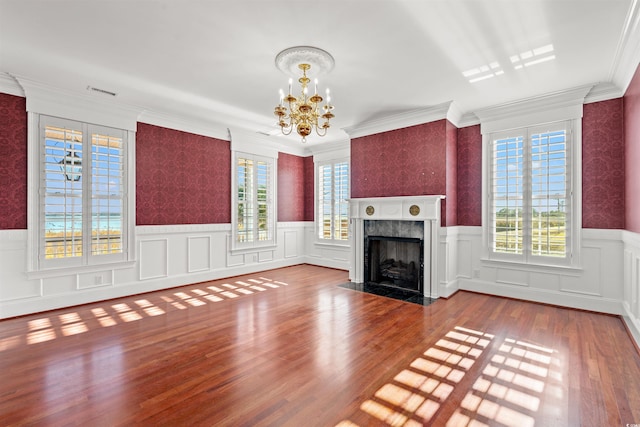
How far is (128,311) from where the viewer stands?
4.11m

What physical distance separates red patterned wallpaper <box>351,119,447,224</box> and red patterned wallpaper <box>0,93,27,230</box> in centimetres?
488

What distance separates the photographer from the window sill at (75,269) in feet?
13.2

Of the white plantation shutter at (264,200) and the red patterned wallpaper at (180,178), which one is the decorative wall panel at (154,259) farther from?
the white plantation shutter at (264,200)

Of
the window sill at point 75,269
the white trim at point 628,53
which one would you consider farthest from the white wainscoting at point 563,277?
the window sill at point 75,269

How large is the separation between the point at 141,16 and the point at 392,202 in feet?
13.4

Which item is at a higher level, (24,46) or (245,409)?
(24,46)

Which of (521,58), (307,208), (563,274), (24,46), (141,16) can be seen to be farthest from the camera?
(307,208)

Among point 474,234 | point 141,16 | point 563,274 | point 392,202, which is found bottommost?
point 563,274

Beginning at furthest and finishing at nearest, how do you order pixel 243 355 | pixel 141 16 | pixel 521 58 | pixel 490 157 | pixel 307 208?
pixel 307 208, pixel 490 157, pixel 521 58, pixel 243 355, pixel 141 16

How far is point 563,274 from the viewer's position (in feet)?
14.1

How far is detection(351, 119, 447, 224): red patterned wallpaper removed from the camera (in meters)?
4.89

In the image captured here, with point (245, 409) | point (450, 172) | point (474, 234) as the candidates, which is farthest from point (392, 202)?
point (245, 409)

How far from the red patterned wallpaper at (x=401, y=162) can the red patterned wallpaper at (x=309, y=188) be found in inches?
73.1

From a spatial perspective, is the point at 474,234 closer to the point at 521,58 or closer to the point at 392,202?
the point at 392,202
